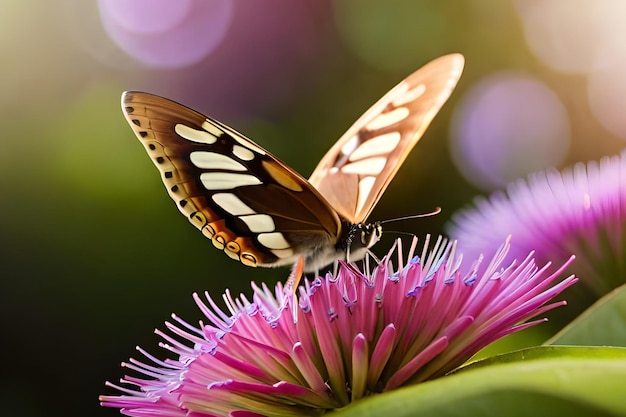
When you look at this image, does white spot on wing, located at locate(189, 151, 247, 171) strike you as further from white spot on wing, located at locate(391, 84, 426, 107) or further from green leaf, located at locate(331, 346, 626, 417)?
green leaf, located at locate(331, 346, 626, 417)

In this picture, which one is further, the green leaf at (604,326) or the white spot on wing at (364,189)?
the white spot on wing at (364,189)

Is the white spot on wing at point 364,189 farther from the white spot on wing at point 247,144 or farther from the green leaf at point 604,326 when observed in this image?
the green leaf at point 604,326

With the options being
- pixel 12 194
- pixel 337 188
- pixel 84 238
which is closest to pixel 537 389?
pixel 337 188

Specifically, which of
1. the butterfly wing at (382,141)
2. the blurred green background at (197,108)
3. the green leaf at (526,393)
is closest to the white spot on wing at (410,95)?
the butterfly wing at (382,141)

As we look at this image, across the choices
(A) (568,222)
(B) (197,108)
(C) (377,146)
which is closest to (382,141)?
(C) (377,146)

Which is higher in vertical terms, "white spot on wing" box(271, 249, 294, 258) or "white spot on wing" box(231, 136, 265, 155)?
"white spot on wing" box(231, 136, 265, 155)

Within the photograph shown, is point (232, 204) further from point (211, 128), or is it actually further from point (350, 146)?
point (350, 146)

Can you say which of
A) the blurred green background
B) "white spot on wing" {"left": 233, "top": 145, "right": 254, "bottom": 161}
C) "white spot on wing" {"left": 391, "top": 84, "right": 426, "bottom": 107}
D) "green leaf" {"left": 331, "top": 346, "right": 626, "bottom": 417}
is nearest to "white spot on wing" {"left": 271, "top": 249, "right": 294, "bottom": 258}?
"white spot on wing" {"left": 233, "top": 145, "right": 254, "bottom": 161}
